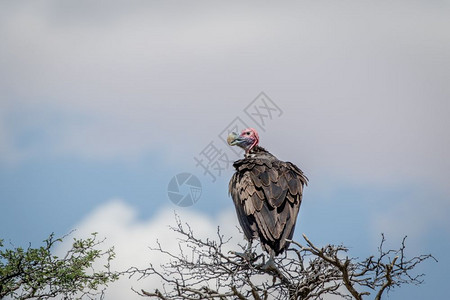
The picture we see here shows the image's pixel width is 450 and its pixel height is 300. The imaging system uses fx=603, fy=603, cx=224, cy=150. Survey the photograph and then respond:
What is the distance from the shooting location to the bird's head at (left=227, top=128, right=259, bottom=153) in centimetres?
1145

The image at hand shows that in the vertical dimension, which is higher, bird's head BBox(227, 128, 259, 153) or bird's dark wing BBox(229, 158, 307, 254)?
bird's head BBox(227, 128, 259, 153)

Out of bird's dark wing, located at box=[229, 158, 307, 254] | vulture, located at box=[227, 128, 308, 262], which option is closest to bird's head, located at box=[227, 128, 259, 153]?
vulture, located at box=[227, 128, 308, 262]

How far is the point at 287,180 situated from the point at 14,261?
442cm

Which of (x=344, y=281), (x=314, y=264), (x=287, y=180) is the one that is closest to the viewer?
(x=344, y=281)

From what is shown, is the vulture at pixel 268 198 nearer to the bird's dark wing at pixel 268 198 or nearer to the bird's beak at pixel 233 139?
the bird's dark wing at pixel 268 198

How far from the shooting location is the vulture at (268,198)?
316 inches

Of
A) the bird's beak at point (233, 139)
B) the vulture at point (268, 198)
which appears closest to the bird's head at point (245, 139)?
the bird's beak at point (233, 139)

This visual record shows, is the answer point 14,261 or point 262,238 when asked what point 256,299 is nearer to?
point 262,238

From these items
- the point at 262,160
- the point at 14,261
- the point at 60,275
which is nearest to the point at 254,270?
the point at 262,160

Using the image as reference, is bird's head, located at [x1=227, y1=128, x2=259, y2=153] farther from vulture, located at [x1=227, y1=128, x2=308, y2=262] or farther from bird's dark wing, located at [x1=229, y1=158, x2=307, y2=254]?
bird's dark wing, located at [x1=229, y1=158, x2=307, y2=254]

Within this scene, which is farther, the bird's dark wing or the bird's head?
the bird's head

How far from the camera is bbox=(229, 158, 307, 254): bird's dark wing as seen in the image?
8039 mm

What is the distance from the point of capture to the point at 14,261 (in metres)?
9.39

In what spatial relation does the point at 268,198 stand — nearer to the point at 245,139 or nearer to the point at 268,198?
the point at 268,198
